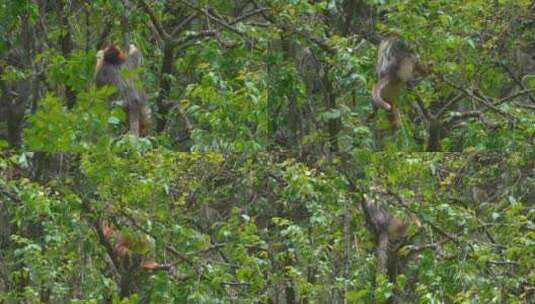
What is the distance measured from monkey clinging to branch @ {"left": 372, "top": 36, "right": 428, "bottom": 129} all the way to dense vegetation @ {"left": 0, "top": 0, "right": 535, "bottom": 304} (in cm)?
4

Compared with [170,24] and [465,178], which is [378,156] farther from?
[170,24]

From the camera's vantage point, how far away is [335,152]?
4633 millimetres

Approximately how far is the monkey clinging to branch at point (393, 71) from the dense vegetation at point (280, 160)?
0.04 meters

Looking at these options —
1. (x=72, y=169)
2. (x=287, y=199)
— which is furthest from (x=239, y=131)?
(x=72, y=169)

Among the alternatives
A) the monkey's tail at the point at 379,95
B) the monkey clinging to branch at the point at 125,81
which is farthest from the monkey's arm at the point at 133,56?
the monkey's tail at the point at 379,95

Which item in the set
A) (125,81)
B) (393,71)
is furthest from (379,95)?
(125,81)

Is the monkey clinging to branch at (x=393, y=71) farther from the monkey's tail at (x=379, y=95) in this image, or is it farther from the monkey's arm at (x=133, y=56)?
the monkey's arm at (x=133, y=56)

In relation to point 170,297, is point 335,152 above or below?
above

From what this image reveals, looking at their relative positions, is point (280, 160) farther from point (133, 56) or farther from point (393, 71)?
point (133, 56)

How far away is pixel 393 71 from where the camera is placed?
4.61m

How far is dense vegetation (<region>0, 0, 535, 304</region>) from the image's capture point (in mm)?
4301

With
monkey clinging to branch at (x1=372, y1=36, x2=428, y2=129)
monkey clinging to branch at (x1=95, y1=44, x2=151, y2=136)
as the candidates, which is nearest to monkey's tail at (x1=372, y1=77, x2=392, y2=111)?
monkey clinging to branch at (x1=372, y1=36, x2=428, y2=129)

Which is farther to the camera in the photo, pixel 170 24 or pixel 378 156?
pixel 170 24

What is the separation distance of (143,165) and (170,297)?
21.1 inches
